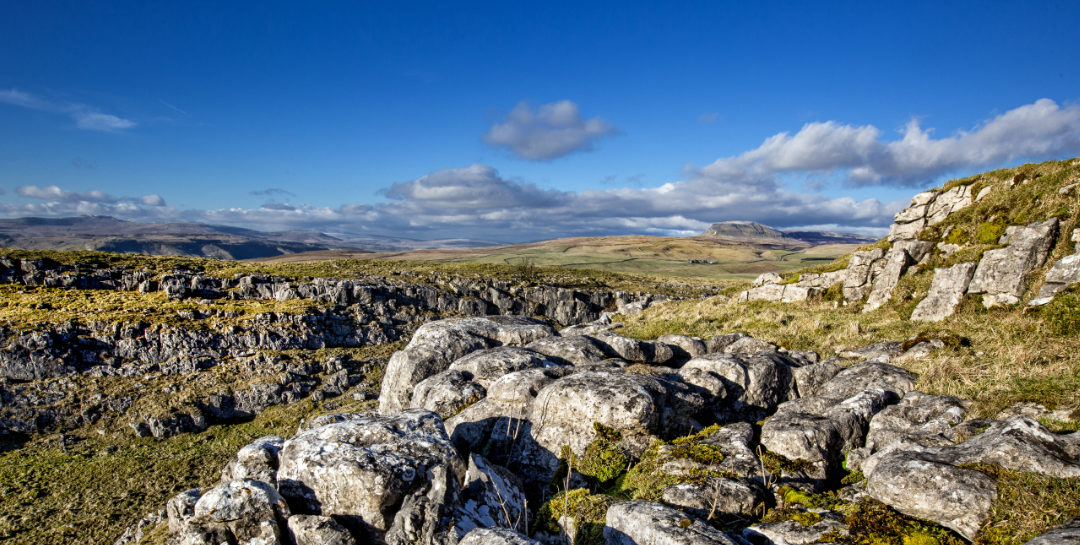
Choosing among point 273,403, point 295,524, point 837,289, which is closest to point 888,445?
point 295,524

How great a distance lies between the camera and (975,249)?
915 inches

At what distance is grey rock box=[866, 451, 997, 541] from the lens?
847 centimetres

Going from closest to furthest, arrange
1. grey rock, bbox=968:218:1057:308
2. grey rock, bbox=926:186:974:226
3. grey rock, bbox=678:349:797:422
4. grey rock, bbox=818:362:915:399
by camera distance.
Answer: grey rock, bbox=818:362:915:399, grey rock, bbox=678:349:797:422, grey rock, bbox=968:218:1057:308, grey rock, bbox=926:186:974:226

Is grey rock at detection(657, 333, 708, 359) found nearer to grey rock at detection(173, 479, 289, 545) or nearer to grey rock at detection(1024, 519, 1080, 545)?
grey rock at detection(1024, 519, 1080, 545)

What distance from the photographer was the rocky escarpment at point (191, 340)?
48906mm

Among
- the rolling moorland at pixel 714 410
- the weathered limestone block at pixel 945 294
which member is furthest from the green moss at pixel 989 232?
the weathered limestone block at pixel 945 294

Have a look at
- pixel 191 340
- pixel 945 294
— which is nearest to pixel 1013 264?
pixel 945 294

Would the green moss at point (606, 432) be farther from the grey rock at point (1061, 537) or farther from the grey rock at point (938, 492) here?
the grey rock at point (1061, 537)

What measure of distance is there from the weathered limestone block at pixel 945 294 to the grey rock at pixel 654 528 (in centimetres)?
2051

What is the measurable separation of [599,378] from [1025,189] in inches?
1054

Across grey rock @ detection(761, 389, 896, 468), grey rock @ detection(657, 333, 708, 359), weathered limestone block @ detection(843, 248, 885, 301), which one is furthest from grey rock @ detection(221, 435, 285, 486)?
weathered limestone block @ detection(843, 248, 885, 301)

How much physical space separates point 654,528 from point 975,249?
1006 inches

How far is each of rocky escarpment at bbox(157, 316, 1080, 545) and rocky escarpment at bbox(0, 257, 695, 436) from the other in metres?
28.6

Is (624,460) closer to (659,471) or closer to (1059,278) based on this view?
(659,471)
